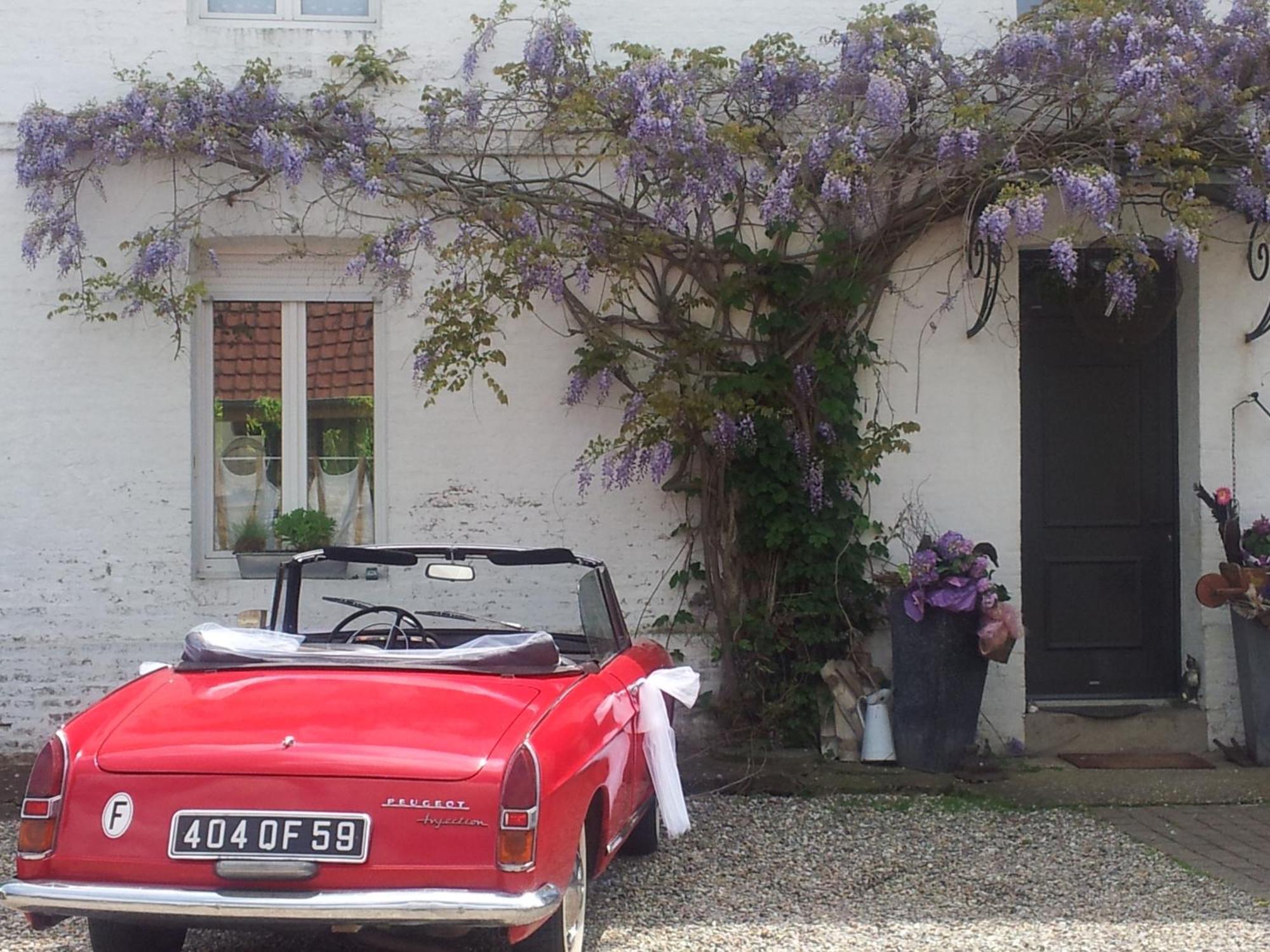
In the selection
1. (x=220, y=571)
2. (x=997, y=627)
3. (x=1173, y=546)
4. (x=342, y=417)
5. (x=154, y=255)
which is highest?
(x=154, y=255)

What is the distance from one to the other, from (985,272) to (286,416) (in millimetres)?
4139

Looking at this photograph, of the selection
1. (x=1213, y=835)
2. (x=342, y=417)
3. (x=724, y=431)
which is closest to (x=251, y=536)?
(x=342, y=417)

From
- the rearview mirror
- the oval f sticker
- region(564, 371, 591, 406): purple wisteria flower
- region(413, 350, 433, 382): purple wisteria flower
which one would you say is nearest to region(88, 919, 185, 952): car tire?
the oval f sticker

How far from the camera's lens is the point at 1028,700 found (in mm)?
8297

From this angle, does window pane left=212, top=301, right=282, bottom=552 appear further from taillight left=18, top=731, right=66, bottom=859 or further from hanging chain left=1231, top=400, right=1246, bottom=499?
hanging chain left=1231, top=400, right=1246, bottom=499

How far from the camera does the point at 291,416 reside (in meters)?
8.16

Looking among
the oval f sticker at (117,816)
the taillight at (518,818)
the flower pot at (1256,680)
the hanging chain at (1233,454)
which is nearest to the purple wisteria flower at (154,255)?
the oval f sticker at (117,816)

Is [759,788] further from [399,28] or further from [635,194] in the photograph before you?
[399,28]

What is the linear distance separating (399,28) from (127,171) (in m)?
1.76

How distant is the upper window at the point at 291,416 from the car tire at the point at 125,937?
3.95 m

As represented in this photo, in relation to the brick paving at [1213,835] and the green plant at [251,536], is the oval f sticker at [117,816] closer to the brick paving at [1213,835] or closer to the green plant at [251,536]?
the brick paving at [1213,835]

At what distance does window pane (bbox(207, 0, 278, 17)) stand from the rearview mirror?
4.37 meters

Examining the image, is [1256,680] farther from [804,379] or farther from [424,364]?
[424,364]

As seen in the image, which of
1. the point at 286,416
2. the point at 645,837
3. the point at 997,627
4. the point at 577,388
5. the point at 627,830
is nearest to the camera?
the point at 627,830
